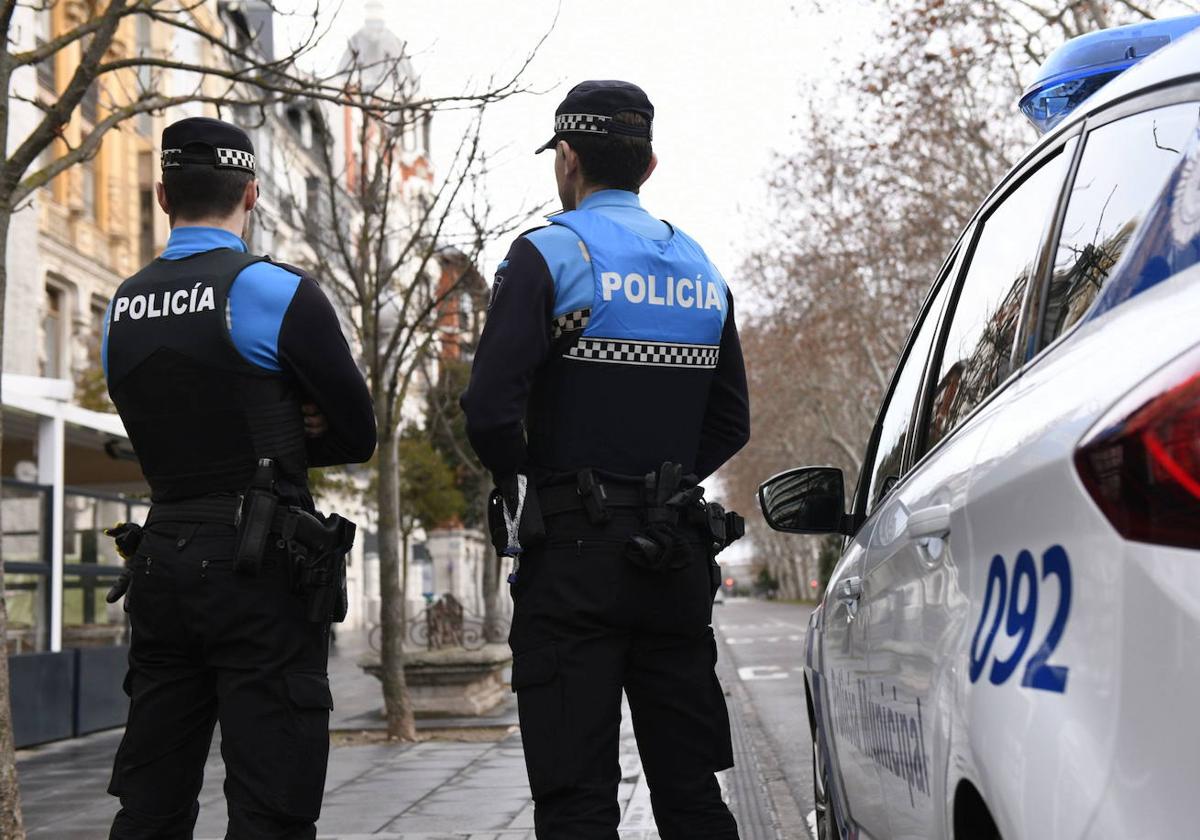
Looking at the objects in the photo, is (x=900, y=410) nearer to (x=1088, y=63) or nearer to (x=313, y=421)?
(x=1088, y=63)

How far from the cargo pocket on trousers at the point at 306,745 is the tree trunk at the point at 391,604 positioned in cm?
1042

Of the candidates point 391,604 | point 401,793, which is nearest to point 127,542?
point 401,793

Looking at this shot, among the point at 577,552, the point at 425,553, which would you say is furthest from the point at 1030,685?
the point at 425,553

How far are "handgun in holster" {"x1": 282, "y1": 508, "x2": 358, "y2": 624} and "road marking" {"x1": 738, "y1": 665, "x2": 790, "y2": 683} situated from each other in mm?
17479

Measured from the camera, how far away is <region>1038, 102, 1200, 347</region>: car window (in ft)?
7.04

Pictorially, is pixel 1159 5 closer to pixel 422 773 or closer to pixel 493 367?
pixel 422 773

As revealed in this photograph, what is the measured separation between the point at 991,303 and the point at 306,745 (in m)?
1.78

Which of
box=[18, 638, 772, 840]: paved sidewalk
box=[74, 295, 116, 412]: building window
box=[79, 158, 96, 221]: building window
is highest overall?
box=[79, 158, 96, 221]: building window

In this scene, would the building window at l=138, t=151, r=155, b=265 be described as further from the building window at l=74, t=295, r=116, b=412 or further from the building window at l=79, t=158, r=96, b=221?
the building window at l=74, t=295, r=116, b=412

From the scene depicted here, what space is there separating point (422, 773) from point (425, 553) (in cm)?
4610

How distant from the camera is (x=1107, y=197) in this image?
7.78ft

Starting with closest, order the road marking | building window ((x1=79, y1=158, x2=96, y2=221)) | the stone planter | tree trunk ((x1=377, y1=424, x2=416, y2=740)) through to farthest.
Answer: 1. tree trunk ((x1=377, y1=424, x2=416, y2=740))
2. the stone planter
3. the road marking
4. building window ((x1=79, y1=158, x2=96, y2=221))

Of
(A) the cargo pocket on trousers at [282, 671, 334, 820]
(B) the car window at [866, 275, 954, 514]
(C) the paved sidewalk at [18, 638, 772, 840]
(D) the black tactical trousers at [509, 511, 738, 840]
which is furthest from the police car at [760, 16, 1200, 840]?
(C) the paved sidewalk at [18, 638, 772, 840]

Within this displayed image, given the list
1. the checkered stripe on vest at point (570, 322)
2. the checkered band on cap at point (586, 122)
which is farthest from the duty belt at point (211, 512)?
the checkered band on cap at point (586, 122)
